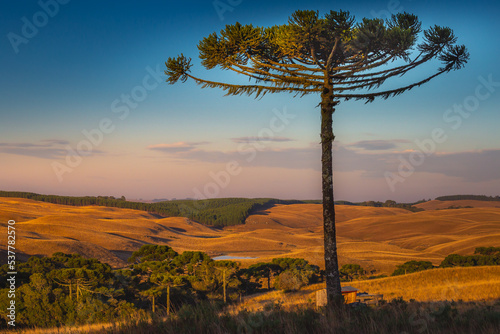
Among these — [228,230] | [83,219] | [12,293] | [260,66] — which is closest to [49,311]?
[12,293]

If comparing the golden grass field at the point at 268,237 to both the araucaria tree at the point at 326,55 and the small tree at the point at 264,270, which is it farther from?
the araucaria tree at the point at 326,55

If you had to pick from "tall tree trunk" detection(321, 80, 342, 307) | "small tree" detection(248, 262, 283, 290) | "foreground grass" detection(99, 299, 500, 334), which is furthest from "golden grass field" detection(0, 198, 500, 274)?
"foreground grass" detection(99, 299, 500, 334)

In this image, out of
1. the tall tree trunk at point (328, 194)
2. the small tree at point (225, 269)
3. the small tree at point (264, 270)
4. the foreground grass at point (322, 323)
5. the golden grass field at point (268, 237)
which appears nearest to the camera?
the foreground grass at point (322, 323)

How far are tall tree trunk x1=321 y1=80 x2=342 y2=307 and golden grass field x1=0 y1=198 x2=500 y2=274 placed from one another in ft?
197

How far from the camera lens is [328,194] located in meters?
12.7

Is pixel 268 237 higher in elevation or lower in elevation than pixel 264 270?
lower

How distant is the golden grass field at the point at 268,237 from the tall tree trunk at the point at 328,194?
197ft

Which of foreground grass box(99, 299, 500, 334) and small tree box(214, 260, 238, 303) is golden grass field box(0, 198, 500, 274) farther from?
foreground grass box(99, 299, 500, 334)

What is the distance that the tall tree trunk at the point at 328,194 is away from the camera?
12352mm

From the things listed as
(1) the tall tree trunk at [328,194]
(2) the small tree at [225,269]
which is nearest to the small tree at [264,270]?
(2) the small tree at [225,269]

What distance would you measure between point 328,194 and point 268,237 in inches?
4997

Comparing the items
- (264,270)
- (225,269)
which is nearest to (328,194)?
(225,269)

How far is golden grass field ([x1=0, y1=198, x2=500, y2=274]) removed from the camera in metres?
78.7

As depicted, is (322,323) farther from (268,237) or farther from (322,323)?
(268,237)
